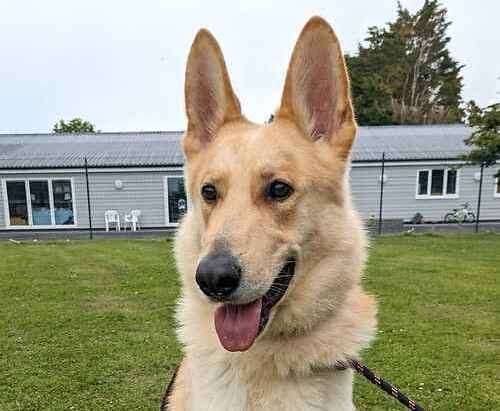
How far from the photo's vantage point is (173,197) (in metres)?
20.0

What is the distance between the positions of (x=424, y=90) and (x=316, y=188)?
46970mm

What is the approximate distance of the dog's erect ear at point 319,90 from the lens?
2062 millimetres

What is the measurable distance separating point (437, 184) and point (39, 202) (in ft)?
64.0

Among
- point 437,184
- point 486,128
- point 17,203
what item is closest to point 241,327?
point 486,128

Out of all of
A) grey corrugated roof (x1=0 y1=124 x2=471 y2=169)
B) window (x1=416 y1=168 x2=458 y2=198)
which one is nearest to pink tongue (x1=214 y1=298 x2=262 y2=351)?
grey corrugated roof (x1=0 y1=124 x2=471 y2=169)

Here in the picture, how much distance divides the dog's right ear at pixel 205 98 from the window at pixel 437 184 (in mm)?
19688

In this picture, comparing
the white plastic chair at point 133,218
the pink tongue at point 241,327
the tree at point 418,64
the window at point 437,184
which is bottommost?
the white plastic chair at point 133,218

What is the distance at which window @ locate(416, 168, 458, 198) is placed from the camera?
2027cm

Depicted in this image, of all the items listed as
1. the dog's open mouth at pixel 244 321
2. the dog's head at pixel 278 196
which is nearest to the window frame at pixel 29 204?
the dog's head at pixel 278 196

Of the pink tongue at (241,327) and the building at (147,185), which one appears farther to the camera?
the building at (147,185)

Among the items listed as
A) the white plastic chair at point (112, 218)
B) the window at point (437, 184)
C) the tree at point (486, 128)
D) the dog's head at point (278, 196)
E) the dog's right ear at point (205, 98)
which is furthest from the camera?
the window at point (437, 184)

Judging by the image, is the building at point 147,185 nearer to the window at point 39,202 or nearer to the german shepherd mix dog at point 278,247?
the window at point 39,202

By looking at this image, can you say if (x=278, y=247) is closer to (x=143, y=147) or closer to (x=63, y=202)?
(x=63, y=202)

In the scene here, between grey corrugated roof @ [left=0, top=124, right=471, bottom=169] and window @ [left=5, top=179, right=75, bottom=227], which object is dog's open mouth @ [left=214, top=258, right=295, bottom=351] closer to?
grey corrugated roof @ [left=0, top=124, right=471, bottom=169]
